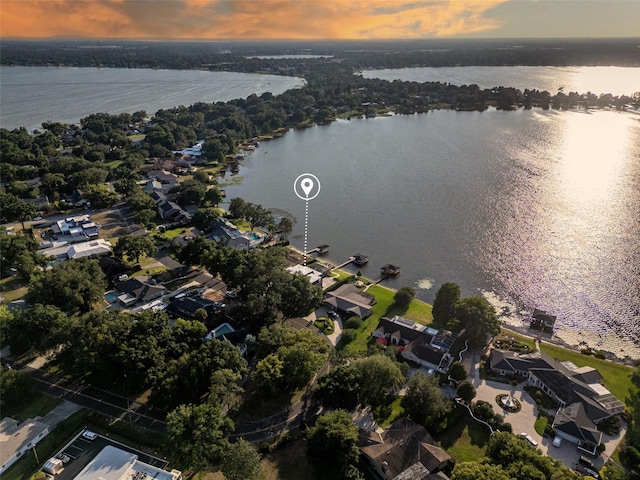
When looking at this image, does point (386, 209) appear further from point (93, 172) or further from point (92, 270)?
point (93, 172)

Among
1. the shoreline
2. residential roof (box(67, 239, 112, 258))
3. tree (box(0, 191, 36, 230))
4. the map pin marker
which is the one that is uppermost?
tree (box(0, 191, 36, 230))

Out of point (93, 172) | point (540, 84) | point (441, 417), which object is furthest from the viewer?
point (540, 84)

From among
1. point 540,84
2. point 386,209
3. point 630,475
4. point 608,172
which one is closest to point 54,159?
point 386,209

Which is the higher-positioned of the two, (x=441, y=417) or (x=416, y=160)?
(x=416, y=160)

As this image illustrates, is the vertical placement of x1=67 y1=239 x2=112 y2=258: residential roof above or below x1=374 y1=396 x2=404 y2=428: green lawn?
above

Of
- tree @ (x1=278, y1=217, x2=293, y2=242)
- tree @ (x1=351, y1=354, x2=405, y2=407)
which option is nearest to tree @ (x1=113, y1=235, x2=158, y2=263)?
tree @ (x1=278, y1=217, x2=293, y2=242)

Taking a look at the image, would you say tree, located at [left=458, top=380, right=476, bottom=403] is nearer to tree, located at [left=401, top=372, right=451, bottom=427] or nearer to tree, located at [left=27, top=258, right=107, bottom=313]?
tree, located at [left=401, top=372, right=451, bottom=427]

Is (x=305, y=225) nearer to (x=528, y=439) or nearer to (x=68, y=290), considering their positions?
(x=68, y=290)

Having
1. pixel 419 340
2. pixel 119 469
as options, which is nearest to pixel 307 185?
pixel 419 340
